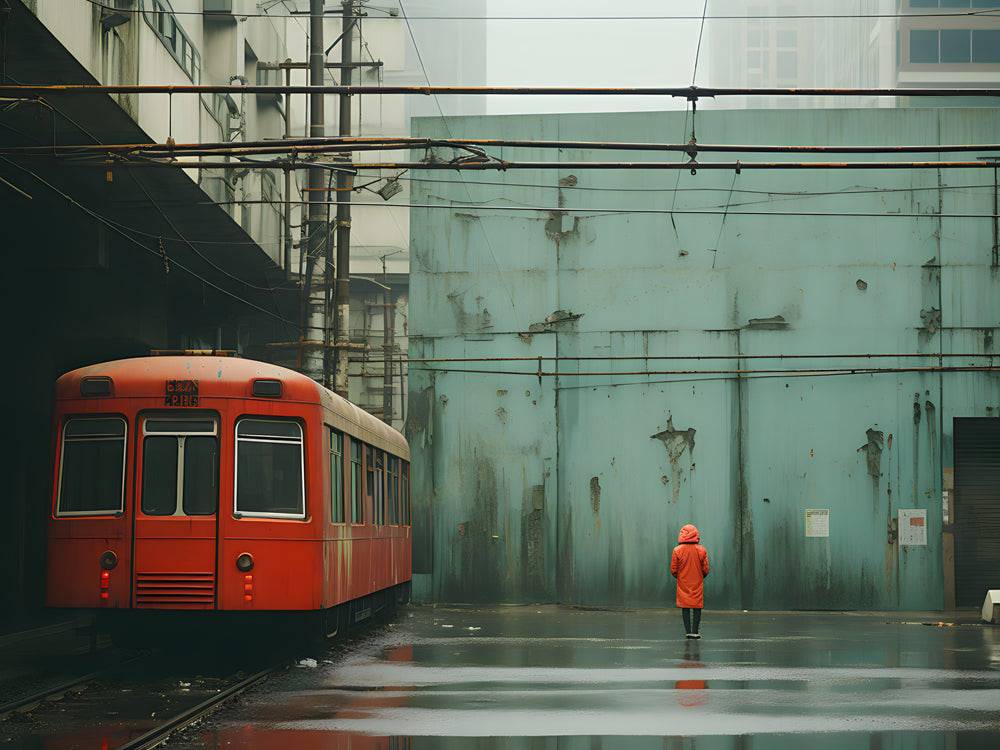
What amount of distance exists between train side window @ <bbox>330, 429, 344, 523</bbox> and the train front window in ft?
5.49

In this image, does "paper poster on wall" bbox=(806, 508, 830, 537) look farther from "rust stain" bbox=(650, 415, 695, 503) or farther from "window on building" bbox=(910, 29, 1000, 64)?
"window on building" bbox=(910, 29, 1000, 64)

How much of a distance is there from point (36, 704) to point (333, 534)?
4400 millimetres

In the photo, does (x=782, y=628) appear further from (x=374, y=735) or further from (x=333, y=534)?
Answer: (x=374, y=735)

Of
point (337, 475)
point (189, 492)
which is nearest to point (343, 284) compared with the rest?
point (337, 475)

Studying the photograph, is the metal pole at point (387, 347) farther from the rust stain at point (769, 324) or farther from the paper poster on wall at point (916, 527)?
the paper poster on wall at point (916, 527)

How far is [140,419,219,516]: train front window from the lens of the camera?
46.4 feet

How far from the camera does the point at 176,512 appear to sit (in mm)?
14094

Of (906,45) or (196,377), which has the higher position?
(906,45)

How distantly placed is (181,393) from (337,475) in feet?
7.99

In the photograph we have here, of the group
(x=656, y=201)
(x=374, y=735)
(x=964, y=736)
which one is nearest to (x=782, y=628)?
(x=656, y=201)

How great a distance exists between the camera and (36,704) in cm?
1173

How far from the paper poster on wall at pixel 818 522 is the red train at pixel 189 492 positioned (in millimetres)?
14479

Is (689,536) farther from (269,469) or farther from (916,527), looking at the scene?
(916,527)

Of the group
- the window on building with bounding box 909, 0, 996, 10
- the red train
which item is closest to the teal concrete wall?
the red train
